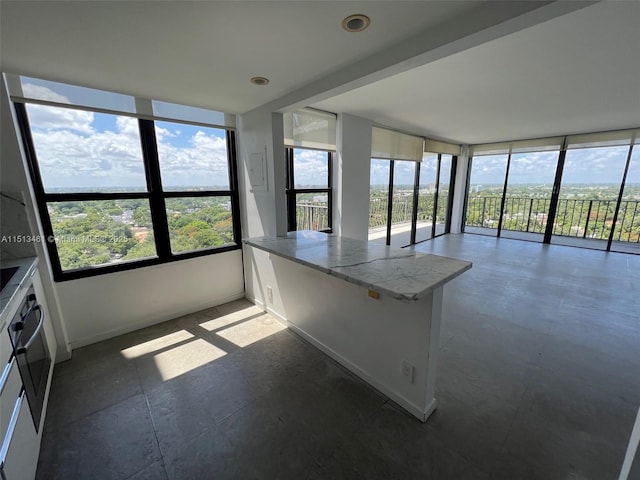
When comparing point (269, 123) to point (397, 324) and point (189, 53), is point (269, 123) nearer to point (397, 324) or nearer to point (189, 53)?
point (189, 53)

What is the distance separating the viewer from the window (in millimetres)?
3393

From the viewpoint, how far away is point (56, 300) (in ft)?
7.30

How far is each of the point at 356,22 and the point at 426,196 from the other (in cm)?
535

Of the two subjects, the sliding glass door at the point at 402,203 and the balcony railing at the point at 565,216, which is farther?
the balcony railing at the point at 565,216

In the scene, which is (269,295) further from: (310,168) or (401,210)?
(401,210)

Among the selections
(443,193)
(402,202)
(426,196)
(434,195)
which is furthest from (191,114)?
(443,193)

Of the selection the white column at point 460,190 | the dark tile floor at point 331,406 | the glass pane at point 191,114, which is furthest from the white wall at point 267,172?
the white column at point 460,190

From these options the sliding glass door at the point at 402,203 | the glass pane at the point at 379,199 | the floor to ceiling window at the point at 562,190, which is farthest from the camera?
the floor to ceiling window at the point at 562,190

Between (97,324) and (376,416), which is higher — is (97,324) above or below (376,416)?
above

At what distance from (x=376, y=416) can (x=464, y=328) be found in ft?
4.78

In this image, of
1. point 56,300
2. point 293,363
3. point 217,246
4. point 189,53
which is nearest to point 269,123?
point 189,53

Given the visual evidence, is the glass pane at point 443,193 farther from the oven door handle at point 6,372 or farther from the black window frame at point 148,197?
the oven door handle at point 6,372

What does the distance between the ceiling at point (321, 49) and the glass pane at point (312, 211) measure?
122 cm

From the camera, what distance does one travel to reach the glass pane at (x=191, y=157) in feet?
8.84
